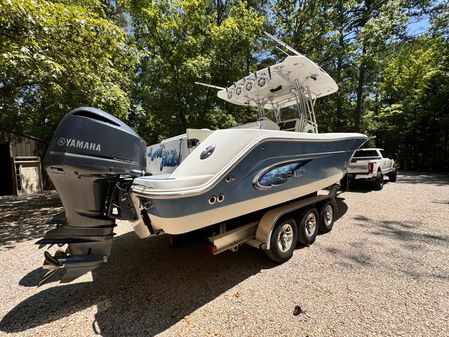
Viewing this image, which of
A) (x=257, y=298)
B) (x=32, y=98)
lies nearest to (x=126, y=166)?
(x=257, y=298)

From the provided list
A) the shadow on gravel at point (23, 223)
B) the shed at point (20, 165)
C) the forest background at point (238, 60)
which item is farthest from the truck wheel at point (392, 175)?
the shed at point (20, 165)

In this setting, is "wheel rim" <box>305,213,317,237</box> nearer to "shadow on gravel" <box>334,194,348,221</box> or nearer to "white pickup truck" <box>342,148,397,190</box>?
"shadow on gravel" <box>334,194,348,221</box>

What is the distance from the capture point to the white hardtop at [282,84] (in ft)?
13.0

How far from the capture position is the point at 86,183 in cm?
239

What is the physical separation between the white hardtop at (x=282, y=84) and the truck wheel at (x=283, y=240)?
256 centimetres

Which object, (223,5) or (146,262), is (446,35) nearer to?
(223,5)

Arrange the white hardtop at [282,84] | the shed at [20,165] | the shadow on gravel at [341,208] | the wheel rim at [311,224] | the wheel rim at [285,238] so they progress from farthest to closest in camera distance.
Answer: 1. the shed at [20,165]
2. the shadow on gravel at [341,208]
3. the white hardtop at [282,84]
4. the wheel rim at [311,224]
5. the wheel rim at [285,238]

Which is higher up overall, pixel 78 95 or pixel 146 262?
pixel 78 95

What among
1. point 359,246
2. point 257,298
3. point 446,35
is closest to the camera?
point 257,298

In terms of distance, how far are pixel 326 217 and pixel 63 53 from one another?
236 inches

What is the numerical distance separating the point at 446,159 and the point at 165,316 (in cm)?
1848

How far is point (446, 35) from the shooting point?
40.4 ft

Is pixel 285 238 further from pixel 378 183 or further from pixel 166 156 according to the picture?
pixel 378 183

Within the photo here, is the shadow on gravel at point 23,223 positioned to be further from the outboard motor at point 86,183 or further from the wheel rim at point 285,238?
the wheel rim at point 285,238
